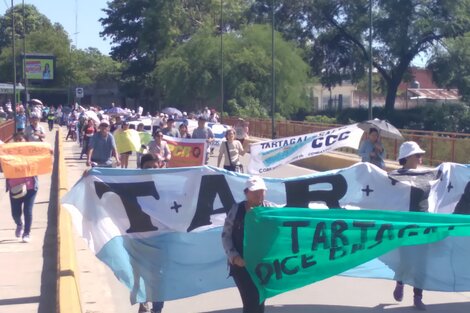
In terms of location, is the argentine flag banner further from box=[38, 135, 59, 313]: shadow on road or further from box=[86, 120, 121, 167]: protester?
box=[86, 120, 121, 167]: protester

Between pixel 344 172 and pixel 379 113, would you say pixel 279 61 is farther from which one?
pixel 344 172

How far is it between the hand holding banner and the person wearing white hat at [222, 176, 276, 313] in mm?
6782

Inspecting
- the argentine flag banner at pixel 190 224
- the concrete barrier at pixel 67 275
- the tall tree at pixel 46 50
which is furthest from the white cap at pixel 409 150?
the tall tree at pixel 46 50

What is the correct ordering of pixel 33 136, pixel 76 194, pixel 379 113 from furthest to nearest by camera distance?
1. pixel 379 113
2. pixel 33 136
3. pixel 76 194

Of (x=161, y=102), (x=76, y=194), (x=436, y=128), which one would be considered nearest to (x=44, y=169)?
(x=76, y=194)

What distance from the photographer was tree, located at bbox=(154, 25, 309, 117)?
65688 millimetres

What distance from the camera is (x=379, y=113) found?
69.4m

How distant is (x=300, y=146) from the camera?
677 inches

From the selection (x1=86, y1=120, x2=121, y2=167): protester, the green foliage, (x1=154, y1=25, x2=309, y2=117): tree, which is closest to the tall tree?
the green foliage

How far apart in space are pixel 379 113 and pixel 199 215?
202 feet

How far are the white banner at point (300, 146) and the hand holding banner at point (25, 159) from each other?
216 inches

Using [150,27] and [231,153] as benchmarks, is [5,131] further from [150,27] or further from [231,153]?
[150,27]

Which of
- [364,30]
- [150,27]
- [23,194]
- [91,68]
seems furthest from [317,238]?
[91,68]

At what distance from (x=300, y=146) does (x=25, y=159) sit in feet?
19.3
